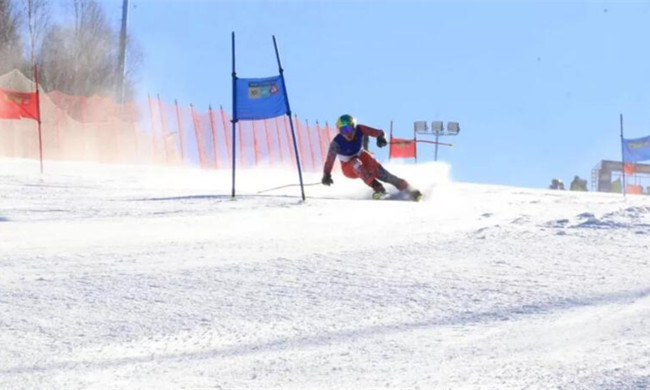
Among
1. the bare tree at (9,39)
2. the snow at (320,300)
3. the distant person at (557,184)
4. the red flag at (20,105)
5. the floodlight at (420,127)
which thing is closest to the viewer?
the snow at (320,300)

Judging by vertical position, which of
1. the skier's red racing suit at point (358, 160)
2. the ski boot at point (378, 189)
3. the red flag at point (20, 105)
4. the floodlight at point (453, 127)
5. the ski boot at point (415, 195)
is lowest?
the ski boot at point (415, 195)

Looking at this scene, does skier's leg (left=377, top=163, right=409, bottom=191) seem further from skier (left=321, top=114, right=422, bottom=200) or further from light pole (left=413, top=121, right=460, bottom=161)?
light pole (left=413, top=121, right=460, bottom=161)

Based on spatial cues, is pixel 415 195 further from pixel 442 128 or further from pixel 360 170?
pixel 442 128

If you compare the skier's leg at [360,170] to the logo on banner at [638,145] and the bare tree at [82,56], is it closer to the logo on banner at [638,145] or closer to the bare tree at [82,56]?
the logo on banner at [638,145]

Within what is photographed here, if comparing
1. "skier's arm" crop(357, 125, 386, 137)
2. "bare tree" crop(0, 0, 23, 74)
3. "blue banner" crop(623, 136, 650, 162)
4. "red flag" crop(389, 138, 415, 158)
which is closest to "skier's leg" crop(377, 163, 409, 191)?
"skier's arm" crop(357, 125, 386, 137)

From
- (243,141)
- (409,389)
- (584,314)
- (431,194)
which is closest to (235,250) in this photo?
(584,314)

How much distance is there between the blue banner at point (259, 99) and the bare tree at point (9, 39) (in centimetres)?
3081

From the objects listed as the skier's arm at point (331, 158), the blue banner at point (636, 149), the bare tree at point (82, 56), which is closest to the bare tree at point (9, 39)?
the bare tree at point (82, 56)

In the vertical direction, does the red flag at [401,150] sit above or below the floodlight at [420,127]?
below

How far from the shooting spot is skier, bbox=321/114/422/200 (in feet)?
56.6

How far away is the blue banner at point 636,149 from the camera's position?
26766 millimetres

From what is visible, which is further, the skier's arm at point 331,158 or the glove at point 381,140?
the skier's arm at point 331,158

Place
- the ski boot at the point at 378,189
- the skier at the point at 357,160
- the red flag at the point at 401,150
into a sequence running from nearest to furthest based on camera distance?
1. the skier at the point at 357,160
2. the ski boot at the point at 378,189
3. the red flag at the point at 401,150

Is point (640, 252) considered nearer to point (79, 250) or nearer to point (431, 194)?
point (79, 250)
